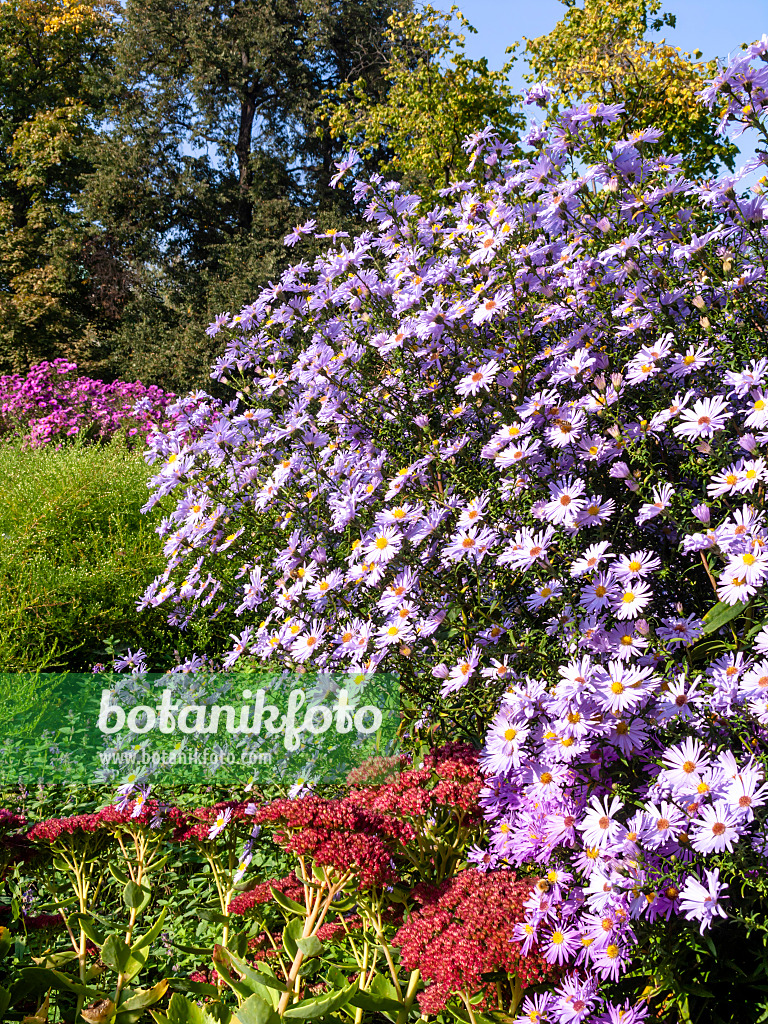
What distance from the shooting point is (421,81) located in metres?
12.7

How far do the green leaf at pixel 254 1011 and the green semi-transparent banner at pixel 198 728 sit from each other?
1044 mm

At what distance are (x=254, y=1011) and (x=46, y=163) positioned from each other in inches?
864

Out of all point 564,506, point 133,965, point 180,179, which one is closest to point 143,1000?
point 133,965

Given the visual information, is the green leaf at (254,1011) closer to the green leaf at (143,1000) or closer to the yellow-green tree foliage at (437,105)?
the green leaf at (143,1000)

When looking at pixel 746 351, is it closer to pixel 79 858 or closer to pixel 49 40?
pixel 79 858

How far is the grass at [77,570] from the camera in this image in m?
3.98

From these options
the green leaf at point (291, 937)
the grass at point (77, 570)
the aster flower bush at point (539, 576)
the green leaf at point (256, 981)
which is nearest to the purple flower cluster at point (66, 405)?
the grass at point (77, 570)

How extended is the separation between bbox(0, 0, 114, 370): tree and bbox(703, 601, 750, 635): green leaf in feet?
58.4

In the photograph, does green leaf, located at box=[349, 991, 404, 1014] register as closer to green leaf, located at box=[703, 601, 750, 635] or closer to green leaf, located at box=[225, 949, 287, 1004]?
green leaf, located at box=[225, 949, 287, 1004]

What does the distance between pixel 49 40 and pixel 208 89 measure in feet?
23.5

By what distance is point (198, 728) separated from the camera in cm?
288

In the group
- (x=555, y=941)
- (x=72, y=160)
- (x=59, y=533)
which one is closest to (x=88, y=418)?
(x=59, y=533)

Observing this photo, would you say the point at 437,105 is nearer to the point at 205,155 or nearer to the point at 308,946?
the point at 205,155

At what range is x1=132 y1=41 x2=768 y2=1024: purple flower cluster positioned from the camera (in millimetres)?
1459
